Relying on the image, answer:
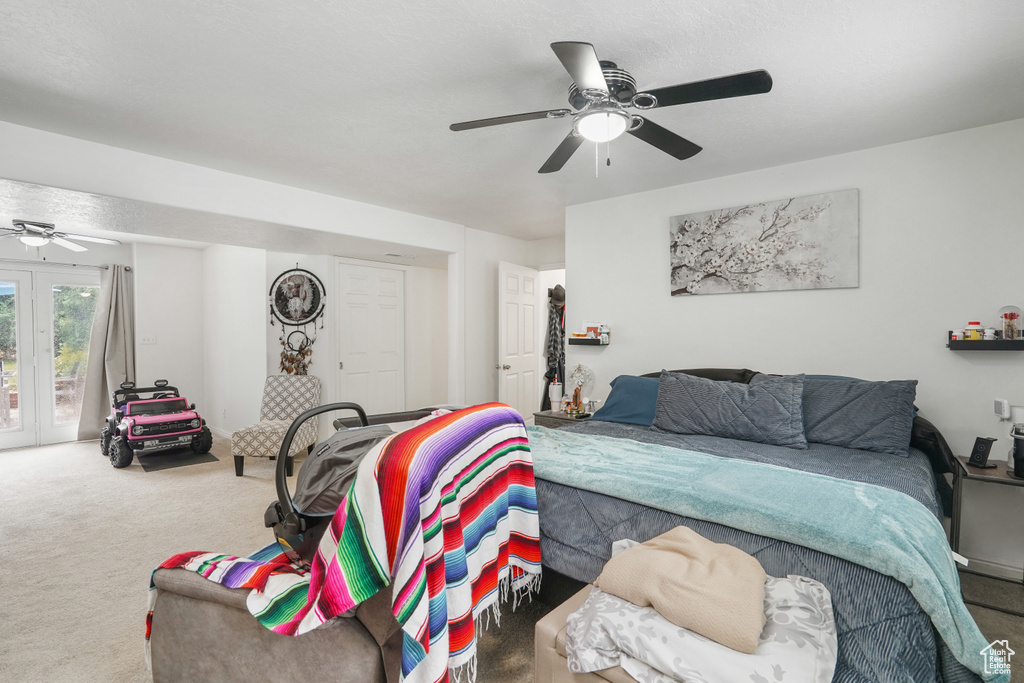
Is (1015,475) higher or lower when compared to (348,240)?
lower

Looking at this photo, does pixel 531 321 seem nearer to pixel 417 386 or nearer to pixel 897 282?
pixel 417 386

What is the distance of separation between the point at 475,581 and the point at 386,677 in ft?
1.26

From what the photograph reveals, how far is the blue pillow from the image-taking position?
3.30 m

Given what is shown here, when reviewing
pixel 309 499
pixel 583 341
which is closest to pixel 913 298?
pixel 583 341

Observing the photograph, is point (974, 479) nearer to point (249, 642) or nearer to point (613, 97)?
point (613, 97)

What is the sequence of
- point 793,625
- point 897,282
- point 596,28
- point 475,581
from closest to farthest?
point 793,625 < point 475,581 < point 596,28 < point 897,282

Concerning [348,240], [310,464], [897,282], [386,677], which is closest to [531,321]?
[348,240]

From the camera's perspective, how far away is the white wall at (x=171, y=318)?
6.22m

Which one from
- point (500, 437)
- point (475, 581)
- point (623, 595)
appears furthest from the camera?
point (500, 437)

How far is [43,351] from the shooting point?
5684 mm

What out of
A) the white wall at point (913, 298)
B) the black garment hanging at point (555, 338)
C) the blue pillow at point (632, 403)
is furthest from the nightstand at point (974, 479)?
the black garment hanging at point (555, 338)

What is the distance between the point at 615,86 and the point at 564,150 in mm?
440

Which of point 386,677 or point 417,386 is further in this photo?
point 417,386

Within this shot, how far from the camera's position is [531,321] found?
232 inches
